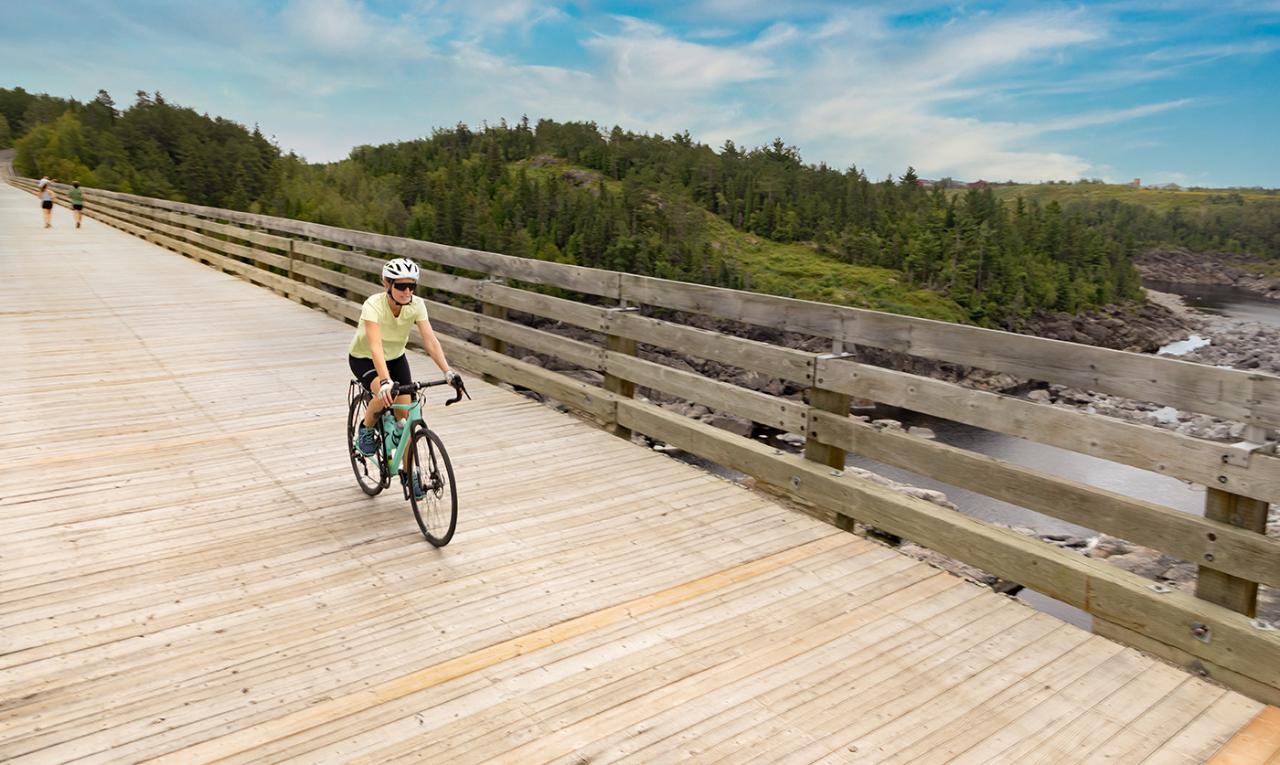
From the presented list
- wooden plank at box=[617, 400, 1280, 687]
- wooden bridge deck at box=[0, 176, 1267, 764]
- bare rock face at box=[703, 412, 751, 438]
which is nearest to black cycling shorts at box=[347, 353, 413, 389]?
wooden bridge deck at box=[0, 176, 1267, 764]

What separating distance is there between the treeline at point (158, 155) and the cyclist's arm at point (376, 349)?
105272 mm

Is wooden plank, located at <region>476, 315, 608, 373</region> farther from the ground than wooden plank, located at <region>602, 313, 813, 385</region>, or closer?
closer

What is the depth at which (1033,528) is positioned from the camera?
23297mm

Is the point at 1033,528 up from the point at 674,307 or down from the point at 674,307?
down

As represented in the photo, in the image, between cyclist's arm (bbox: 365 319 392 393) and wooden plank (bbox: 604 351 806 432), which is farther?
wooden plank (bbox: 604 351 806 432)

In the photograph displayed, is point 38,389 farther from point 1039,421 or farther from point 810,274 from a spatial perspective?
point 810,274

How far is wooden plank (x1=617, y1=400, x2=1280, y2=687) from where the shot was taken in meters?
3.81

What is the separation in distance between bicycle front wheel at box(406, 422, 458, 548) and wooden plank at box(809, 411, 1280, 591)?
2.41 meters

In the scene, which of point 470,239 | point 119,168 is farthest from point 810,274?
point 119,168

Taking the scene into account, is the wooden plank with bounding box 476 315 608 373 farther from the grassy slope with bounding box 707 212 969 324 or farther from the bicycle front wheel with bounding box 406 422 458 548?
the grassy slope with bounding box 707 212 969 324

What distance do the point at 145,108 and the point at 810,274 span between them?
105914mm

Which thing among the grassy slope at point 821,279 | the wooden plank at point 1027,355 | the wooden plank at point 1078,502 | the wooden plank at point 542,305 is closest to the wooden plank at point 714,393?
the wooden plank at point 1078,502

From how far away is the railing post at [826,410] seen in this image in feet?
18.7

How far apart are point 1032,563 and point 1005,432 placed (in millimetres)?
686
